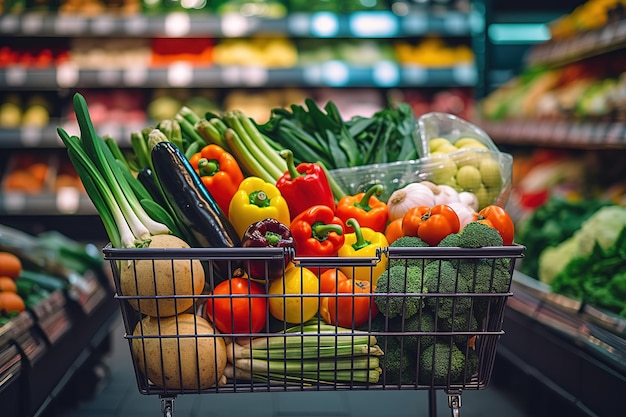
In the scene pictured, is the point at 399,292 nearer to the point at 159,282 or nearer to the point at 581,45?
the point at 159,282

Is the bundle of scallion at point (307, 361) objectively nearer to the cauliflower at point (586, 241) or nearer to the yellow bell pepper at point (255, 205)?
the yellow bell pepper at point (255, 205)

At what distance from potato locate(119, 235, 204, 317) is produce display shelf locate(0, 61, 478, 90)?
4268 millimetres

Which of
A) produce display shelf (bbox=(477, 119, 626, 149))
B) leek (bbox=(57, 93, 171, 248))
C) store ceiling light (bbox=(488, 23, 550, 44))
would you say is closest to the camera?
leek (bbox=(57, 93, 171, 248))

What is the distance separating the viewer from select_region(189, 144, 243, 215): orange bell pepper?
59.2 inches

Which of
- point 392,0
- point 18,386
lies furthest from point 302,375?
point 392,0

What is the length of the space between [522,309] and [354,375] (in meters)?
1.50

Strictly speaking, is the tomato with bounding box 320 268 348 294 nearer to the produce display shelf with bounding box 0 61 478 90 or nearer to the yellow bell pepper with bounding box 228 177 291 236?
the yellow bell pepper with bounding box 228 177 291 236

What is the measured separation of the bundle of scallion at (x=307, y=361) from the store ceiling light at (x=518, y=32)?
4764 mm

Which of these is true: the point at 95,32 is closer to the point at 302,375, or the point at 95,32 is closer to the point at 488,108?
the point at 488,108

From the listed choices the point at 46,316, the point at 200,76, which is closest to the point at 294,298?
the point at 46,316

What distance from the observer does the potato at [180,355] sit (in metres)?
1.21

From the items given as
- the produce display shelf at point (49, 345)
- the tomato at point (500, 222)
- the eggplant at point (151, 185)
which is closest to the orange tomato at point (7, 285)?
the produce display shelf at point (49, 345)

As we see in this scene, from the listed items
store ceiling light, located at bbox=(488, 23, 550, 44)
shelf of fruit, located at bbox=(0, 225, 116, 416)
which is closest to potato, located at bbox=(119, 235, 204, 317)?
shelf of fruit, located at bbox=(0, 225, 116, 416)

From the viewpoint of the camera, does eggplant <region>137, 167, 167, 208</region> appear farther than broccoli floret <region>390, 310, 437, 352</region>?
Yes
